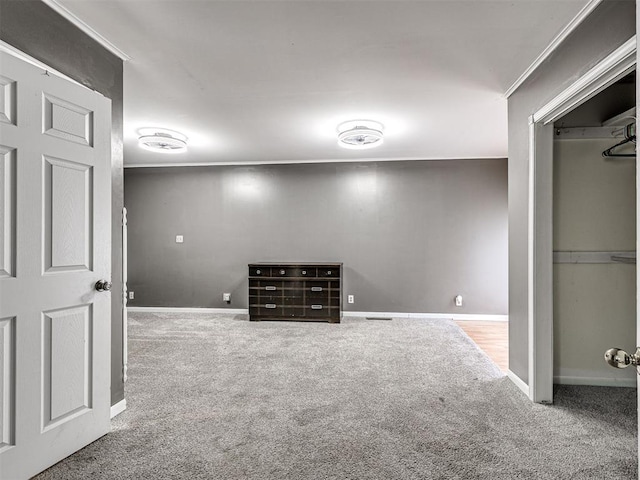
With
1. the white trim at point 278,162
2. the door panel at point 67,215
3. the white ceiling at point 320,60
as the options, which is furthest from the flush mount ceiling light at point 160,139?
the door panel at point 67,215

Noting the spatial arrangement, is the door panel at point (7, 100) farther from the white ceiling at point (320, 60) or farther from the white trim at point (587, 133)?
the white trim at point (587, 133)

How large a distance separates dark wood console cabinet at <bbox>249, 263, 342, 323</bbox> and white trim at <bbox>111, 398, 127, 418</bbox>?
267 centimetres

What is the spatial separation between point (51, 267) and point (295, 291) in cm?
340

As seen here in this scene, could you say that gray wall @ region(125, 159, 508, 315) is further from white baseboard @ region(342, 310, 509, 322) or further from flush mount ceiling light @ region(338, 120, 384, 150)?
flush mount ceiling light @ region(338, 120, 384, 150)

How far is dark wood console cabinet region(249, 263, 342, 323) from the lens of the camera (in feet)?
15.9

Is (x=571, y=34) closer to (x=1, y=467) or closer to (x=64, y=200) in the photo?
(x=64, y=200)

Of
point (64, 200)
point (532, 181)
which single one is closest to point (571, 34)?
point (532, 181)

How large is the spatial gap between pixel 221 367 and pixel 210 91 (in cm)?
236

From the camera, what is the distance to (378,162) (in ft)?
17.6

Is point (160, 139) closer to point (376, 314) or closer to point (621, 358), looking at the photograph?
point (376, 314)

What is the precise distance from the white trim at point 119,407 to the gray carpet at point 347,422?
0.12ft

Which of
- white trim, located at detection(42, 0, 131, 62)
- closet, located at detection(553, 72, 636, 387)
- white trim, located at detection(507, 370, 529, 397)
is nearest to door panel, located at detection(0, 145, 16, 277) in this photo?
white trim, located at detection(42, 0, 131, 62)

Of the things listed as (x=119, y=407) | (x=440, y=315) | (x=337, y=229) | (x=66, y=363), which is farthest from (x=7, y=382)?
(x=440, y=315)

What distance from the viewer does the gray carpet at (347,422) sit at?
168 centimetres
